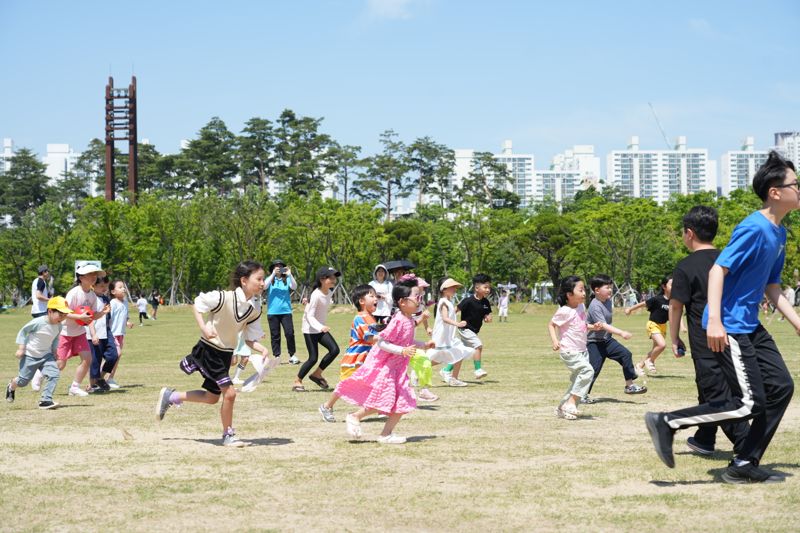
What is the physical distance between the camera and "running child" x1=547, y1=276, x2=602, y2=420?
32.3ft

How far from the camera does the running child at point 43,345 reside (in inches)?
429

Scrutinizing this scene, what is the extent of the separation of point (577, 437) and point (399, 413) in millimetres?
1598

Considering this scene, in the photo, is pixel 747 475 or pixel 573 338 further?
pixel 573 338

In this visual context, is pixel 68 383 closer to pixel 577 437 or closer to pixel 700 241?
pixel 577 437

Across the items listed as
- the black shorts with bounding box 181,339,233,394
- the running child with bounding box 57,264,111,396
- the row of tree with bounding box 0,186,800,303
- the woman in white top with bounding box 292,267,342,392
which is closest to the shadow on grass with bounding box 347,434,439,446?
the black shorts with bounding box 181,339,233,394

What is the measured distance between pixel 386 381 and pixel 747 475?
3335 mm

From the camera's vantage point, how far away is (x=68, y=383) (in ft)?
45.8

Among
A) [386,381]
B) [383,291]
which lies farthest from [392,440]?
[383,291]

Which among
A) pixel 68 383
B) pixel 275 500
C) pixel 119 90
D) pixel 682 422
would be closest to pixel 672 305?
pixel 682 422

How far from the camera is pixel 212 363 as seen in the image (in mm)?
8172

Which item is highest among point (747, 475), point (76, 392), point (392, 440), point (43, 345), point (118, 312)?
point (118, 312)

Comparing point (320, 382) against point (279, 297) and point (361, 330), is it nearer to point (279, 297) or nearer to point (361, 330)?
point (361, 330)

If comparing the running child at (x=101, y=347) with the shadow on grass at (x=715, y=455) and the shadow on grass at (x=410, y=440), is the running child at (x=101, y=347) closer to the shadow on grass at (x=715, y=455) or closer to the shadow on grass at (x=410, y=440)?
the shadow on grass at (x=410, y=440)

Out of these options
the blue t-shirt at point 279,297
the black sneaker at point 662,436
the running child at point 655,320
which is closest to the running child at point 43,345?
the blue t-shirt at point 279,297
